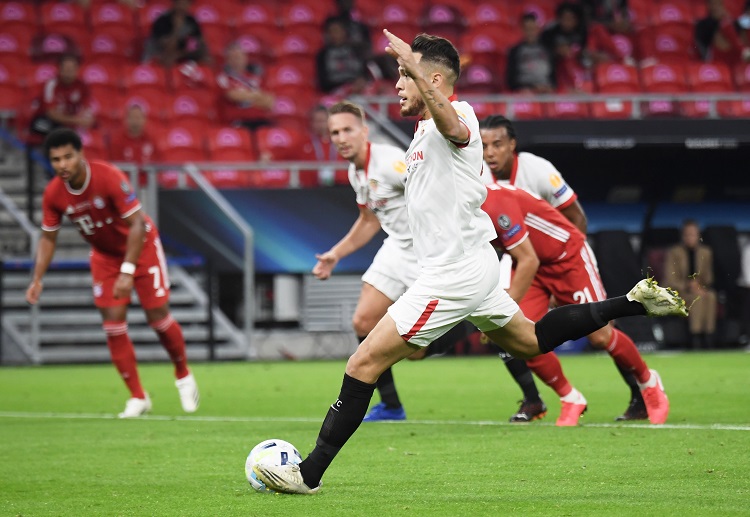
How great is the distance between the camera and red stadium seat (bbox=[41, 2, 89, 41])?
66.8ft

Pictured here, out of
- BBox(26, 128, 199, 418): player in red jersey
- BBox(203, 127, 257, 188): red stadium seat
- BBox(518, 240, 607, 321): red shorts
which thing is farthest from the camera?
BBox(203, 127, 257, 188): red stadium seat

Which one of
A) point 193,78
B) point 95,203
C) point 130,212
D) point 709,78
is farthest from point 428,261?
point 709,78

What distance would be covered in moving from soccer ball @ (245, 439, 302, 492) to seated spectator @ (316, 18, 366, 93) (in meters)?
13.3

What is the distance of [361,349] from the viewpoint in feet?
18.8

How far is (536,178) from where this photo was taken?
8.92m

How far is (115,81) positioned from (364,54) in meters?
3.96

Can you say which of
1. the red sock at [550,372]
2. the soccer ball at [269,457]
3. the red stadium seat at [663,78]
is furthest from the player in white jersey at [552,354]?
the red stadium seat at [663,78]

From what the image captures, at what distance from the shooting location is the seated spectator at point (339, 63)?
1878 cm

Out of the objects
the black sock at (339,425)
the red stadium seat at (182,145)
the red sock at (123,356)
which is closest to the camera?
the black sock at (339,425)

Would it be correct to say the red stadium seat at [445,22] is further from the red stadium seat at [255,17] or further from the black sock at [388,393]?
the black sock at [388,393]

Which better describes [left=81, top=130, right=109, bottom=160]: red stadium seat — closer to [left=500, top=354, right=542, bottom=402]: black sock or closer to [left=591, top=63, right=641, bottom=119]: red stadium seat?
[left=591, top=63, right=641, bottom=119]: red stadium seat

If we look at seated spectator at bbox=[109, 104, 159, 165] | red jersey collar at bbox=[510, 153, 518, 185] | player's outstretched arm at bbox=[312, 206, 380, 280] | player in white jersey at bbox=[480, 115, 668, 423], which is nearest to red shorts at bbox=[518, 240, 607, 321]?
player in white jersey at bbox=[480, 115, 668, 423]

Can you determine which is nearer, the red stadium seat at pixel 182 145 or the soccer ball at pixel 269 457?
the soccer ball at pixel 269 457

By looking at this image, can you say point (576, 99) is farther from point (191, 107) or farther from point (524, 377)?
point (524, 377)
